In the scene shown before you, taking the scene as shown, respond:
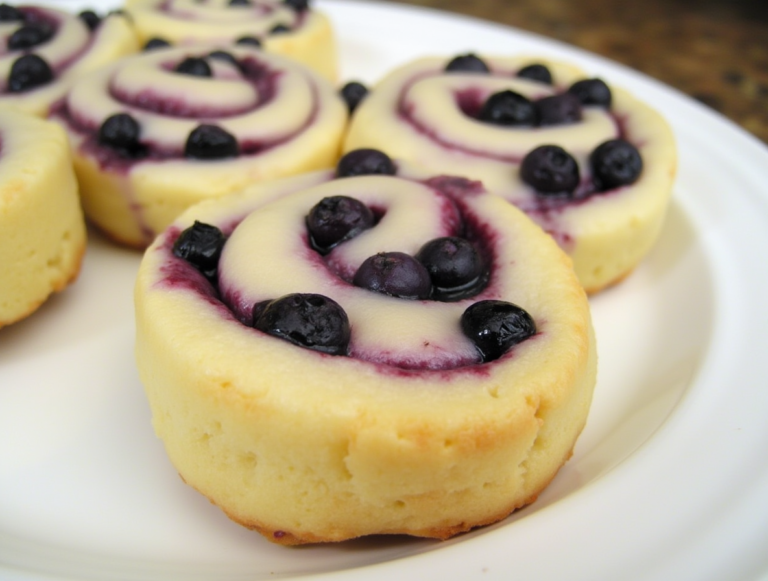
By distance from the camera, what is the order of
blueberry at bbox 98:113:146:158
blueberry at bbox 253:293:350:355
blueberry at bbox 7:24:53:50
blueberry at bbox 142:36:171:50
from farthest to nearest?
blueberry at bbox 142:36:171:50
blueberry at bbox 7:24:53:50
blueberry at bbox 98:113:146:158
blueberry at bbox 253:293:350:355

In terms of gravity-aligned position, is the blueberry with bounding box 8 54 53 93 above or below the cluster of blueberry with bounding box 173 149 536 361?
below

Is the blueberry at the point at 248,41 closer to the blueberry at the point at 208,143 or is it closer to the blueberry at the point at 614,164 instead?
the blueberry at the point at 208,143

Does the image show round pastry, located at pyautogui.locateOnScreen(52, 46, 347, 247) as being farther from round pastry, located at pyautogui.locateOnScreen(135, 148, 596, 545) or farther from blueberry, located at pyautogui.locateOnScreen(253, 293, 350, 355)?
blueberry, located at pyautogui.locateOnScreen(253, 293, 350, 355)

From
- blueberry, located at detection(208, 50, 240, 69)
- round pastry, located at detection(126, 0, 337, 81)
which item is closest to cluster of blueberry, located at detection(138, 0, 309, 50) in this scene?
round pastry, located at detection(126, 0, 337, 81)

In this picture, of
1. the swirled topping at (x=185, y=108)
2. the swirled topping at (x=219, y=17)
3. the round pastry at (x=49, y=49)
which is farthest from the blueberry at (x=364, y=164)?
the swirled topping at (x=219, y=17)

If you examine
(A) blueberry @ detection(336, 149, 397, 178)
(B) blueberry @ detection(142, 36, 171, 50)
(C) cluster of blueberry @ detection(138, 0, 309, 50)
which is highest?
(A) blueberry @ detection(336, 149, 397, 178)

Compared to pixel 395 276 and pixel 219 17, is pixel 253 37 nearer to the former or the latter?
pixel 219 17

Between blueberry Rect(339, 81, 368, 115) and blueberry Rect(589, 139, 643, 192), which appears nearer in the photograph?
blueberry Rect(589, 139, 643, 192)
